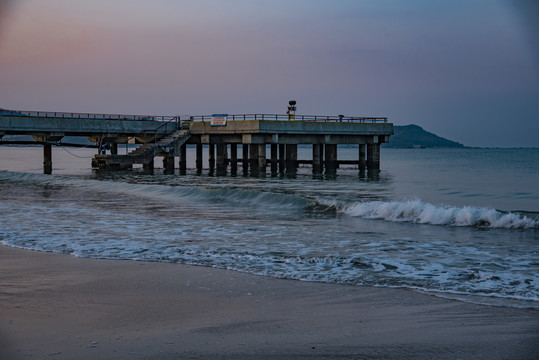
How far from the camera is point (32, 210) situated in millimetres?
20938

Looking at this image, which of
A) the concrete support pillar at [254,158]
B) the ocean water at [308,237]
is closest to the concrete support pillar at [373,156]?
the concrete support pillar at [254,158]

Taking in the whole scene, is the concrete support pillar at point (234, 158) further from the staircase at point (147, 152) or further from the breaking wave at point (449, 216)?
the breaking wave at point (449, 216)

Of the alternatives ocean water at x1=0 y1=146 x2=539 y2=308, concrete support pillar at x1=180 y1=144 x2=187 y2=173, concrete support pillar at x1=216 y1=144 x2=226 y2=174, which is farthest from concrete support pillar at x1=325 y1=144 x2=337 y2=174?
ocean water at x1=0 y1=146 x2=539 y2=308

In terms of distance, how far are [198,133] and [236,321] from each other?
4586 centimetres

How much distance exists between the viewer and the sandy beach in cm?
593

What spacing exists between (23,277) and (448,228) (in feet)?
38.6

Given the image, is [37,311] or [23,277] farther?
[23,277]

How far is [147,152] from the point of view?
48438mm

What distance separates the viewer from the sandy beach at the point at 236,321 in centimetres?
593

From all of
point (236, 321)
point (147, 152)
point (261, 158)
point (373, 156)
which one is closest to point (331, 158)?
point (373, 156)

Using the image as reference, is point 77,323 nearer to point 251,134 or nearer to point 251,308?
point 251,308

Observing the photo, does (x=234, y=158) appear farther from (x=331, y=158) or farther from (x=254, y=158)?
(x=331, y=158)

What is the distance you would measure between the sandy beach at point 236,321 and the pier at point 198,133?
124ft

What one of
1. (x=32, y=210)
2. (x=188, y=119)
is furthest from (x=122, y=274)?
Result: (x=188, y=119)
